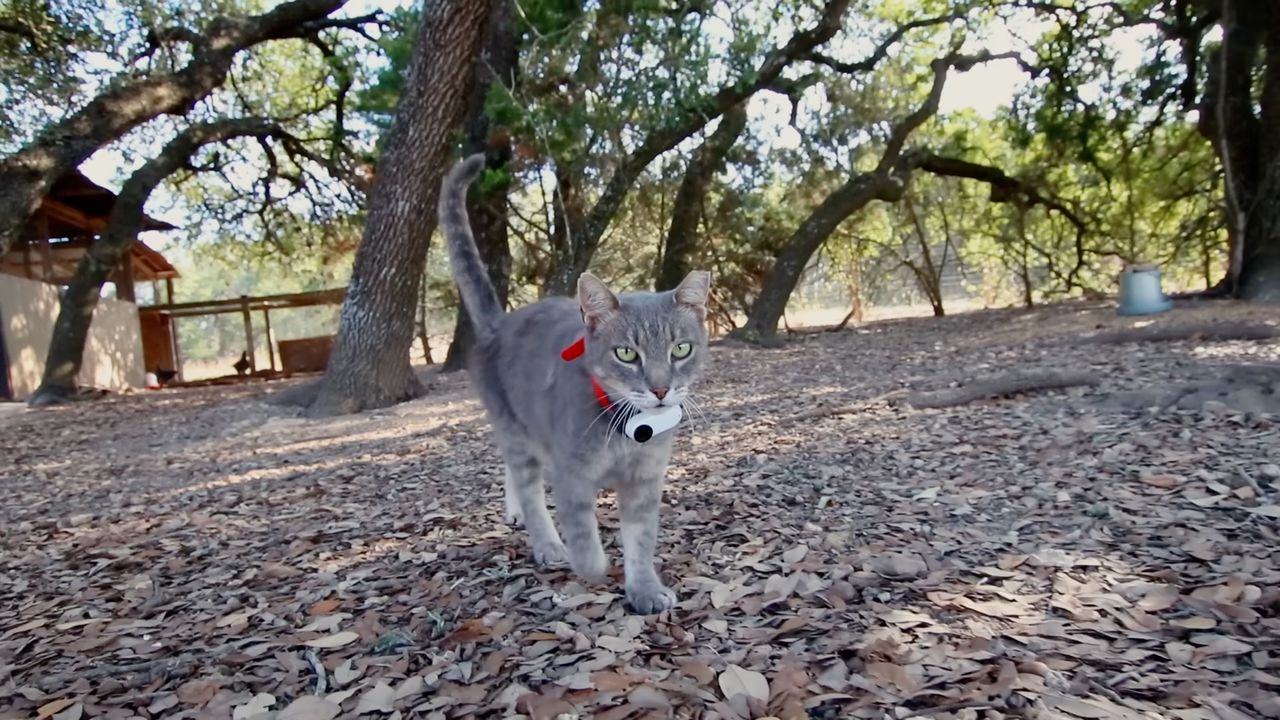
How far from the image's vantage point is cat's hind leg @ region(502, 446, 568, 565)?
10.00ft

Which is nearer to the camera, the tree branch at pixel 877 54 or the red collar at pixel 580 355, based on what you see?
the red collar at pixel 580 355

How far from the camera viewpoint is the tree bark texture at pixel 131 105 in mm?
9828

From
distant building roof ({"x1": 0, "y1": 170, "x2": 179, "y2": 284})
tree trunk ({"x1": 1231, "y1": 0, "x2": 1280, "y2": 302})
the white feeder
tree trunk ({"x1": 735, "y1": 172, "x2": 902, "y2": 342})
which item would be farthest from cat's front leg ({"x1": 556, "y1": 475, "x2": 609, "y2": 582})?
distant building roof ({"x1": 0, "y1": 170, "x2": 179, "y2": 284})

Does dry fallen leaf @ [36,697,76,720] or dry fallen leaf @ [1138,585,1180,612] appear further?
dry fallen leaf @ [1138,585,1180,612]

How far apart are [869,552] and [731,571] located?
48cm

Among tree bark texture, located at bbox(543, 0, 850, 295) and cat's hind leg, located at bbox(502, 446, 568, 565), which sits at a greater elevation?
tree bark texture, located at bbox(543, 0, 850, 295)

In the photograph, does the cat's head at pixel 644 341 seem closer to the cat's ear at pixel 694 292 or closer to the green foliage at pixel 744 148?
the cat's ear at pixel 694 292

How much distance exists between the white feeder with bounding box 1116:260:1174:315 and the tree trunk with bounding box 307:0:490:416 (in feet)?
26.9

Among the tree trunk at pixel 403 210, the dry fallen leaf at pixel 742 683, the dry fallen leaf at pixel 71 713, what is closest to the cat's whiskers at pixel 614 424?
the dry fallen leaf at pixel 742 683

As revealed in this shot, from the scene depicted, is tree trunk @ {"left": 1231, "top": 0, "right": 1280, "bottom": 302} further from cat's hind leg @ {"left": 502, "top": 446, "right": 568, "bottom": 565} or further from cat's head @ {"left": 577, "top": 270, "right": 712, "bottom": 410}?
cat's hind leg @ {"left": 502, "top": 446, "right": 568, "bottom": 565}

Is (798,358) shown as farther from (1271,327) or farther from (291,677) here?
(291,677)

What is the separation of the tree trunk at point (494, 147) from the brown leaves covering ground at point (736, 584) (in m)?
4.48

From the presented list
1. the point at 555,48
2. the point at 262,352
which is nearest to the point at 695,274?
the point at 555,48

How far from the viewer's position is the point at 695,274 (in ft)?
9.37
